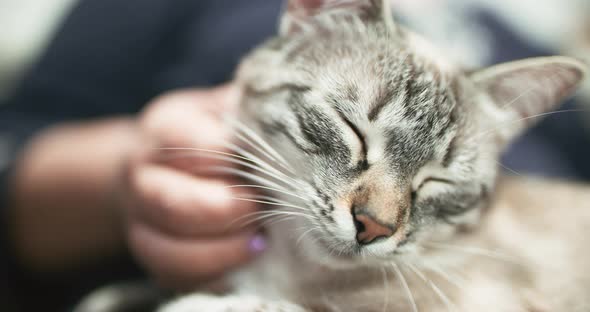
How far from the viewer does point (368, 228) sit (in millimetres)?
740

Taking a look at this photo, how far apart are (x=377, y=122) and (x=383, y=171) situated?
9cm

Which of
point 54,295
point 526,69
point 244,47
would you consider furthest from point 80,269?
point 526,69

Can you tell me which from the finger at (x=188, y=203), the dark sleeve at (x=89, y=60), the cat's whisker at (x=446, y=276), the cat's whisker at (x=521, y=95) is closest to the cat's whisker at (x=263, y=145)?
the finger at (x=188, y=203)

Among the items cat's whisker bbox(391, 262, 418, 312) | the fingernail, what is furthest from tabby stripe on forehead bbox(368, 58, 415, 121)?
the fingernail

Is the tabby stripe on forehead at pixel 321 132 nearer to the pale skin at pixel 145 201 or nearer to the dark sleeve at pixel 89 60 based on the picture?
the pale skin at pixel 145 201

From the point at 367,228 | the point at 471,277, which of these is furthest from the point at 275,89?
the point at 471,277

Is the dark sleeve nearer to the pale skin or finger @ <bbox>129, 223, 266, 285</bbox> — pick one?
the pale skin

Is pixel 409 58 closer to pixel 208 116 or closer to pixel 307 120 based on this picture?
pixel 307 120

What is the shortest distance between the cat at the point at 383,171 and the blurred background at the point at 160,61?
1.84 feet

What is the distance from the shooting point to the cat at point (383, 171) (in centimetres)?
77

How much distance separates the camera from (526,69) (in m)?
0.84

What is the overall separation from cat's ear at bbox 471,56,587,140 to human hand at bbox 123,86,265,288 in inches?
22.5

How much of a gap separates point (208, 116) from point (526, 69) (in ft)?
2.32

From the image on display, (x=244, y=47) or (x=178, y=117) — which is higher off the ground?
(x=244, y=47)
